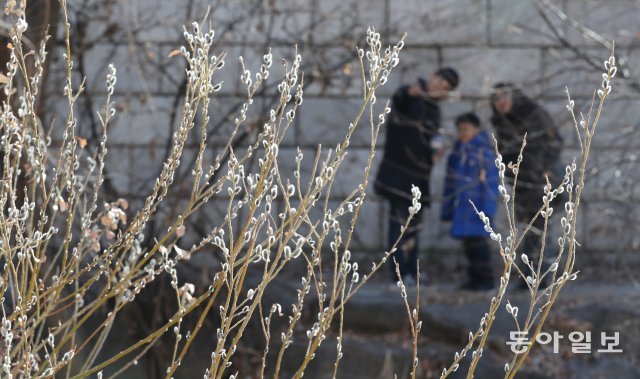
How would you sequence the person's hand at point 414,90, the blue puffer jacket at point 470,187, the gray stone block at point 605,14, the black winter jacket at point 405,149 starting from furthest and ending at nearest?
the gray stone block at point 605,14
the black winter jacket at point 405,149
the person's hand at point 414,90
the blue puffer jacket at point 470,187

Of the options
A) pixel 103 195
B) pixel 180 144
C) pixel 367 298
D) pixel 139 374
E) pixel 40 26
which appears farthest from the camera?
pixel 367 298

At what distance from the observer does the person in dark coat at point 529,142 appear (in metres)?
6.29

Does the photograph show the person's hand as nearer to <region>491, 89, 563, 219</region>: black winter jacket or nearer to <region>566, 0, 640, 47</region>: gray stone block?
<region>491, 89, 563, 219</region>: black winter jacket

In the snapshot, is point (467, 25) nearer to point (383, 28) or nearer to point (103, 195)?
point (383, 28)

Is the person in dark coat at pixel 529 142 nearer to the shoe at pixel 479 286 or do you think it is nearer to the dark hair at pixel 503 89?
the dark hair at pixel 503 89

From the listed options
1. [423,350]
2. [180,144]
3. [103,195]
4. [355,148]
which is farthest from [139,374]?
[180,144]

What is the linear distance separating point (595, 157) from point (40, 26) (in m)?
2.67

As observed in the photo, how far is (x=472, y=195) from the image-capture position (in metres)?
7.28

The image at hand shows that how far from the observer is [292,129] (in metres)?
8.45

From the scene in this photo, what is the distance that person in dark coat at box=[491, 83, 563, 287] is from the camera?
20.6 feet

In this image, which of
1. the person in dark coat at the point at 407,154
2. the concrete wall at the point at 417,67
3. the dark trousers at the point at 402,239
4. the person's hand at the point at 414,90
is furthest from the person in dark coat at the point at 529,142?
the concrete wall at the point at 417,67

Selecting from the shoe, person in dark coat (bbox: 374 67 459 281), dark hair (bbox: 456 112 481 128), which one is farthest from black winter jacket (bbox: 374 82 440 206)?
the shoe

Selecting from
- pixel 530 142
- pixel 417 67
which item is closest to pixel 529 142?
pixel 530 142

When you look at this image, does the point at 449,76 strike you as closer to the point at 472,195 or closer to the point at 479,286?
the point at 472,195
